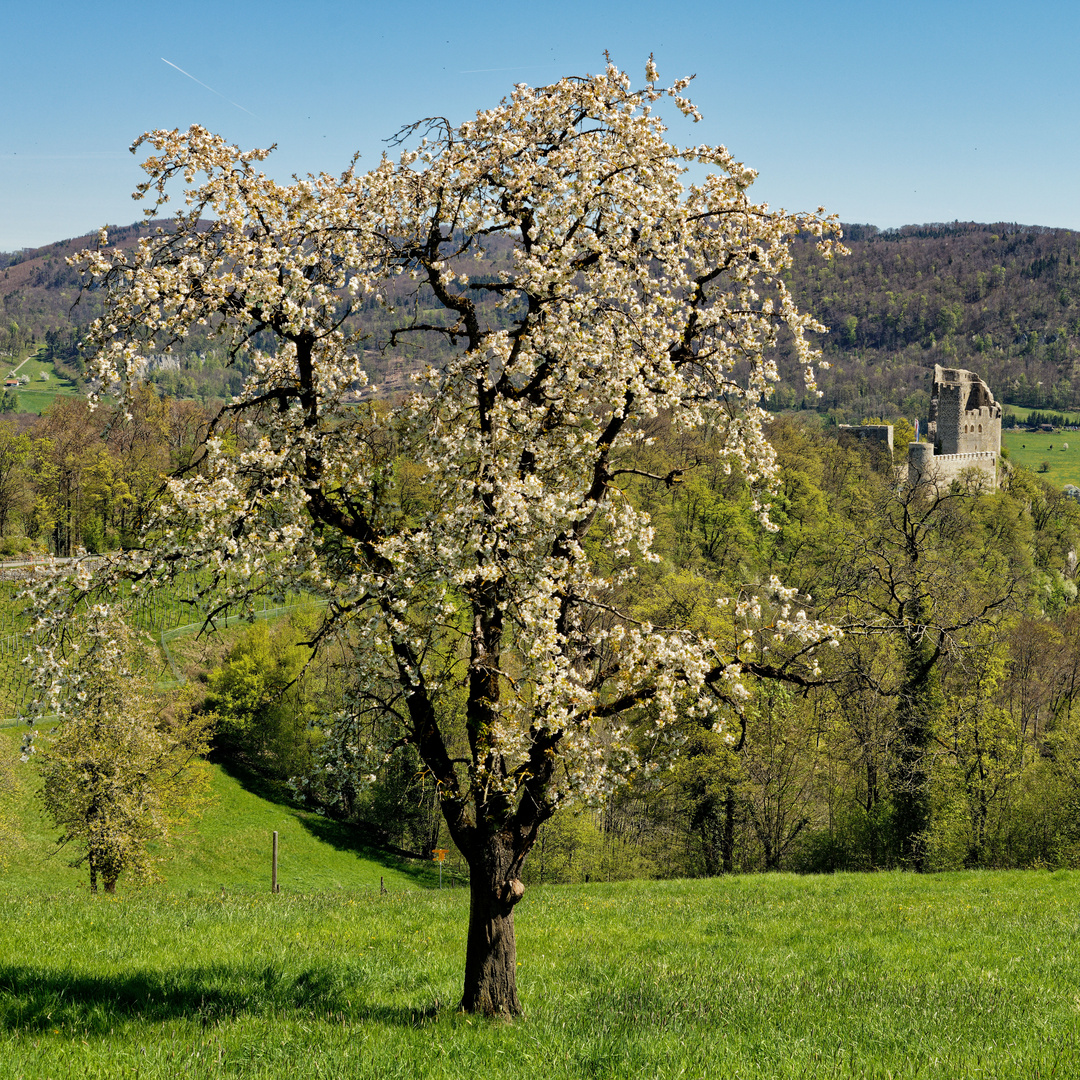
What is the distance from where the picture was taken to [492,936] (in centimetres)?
886

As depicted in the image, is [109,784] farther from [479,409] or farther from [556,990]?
[479,409]

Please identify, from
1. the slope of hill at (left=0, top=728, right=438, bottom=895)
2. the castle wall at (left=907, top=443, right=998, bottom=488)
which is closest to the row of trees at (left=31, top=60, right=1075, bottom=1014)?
the slope of hill at (left=0, top=728, right=438, bottom=895)

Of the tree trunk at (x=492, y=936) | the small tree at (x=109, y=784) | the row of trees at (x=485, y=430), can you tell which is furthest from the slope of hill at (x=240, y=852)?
the row of trees at (x=485, y=430)

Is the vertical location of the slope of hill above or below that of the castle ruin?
below

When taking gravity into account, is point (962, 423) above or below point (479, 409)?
above

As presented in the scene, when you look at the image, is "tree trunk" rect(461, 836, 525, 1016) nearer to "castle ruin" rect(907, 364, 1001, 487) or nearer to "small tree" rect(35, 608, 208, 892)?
"small tree" rect(35, 608, 208, 892)


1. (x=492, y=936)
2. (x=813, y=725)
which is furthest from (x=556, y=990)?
(x=813, y=725)

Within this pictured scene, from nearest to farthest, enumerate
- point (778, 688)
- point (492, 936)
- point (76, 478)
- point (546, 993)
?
1. point (778, 688)
2. point (492, 936)
3. point (546, 993)
4. point (76, 478)

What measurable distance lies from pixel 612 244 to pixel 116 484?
72666 millimetres

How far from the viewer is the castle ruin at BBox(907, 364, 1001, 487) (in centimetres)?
12188

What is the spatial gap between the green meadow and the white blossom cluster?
2.19m

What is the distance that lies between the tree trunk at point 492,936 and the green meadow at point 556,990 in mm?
351

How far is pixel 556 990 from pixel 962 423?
12820 cm

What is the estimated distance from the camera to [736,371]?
11.0 meters
